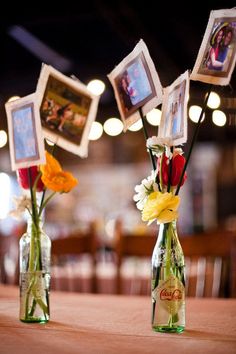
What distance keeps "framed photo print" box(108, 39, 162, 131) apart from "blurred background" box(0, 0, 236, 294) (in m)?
0.16

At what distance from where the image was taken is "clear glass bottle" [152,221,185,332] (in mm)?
1032

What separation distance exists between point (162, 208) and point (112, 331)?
271 mm

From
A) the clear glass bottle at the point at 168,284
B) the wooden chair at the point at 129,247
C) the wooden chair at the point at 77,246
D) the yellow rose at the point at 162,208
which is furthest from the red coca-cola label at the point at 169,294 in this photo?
the wooden chair at the point at 77,246

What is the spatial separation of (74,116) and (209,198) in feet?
23.8

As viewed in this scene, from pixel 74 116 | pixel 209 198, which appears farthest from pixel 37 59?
pixel 74 116

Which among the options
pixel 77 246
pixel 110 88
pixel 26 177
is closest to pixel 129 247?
pixel 77 246

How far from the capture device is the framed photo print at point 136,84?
44.9 inches

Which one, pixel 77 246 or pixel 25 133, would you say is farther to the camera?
pixel 77 246

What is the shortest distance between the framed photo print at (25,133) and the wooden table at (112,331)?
348mm

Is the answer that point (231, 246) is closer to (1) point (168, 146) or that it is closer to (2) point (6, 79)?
(1) point (168, 146)

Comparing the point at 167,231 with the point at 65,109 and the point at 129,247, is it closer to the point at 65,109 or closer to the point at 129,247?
the point at 65,109

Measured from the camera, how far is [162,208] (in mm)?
1001

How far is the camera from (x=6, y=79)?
6152 mm

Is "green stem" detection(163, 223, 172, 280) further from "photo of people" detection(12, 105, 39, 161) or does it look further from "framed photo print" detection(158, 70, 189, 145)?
"photo of people" detection(12, 105, 39, 161)
